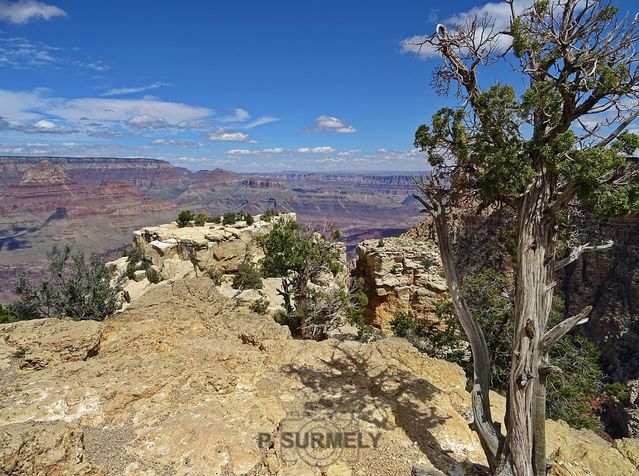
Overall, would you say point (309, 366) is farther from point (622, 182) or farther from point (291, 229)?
point (291, 229)

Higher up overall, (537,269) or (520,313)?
(537,269)

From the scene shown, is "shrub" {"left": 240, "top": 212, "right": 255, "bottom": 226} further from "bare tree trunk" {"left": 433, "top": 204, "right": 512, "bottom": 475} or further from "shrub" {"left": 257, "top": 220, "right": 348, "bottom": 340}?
"bare tree trunk" {"left": 433, "top": 204, "right": 512, "bottom": 475}

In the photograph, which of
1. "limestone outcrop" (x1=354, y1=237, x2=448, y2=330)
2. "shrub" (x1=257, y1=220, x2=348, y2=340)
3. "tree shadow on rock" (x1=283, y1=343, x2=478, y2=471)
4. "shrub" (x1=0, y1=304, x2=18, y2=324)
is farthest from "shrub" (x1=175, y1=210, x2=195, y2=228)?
"tree shadow on rock" (x1=283, y1=343, x2=478, y2=471)

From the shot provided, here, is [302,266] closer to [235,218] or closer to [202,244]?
[202,244]

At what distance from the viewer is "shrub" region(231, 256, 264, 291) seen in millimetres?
28625

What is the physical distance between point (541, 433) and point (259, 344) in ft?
23.3

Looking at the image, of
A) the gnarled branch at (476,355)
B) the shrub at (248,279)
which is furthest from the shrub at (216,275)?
the gnarled branch at (476,355)

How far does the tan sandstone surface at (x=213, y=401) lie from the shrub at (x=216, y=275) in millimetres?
17500

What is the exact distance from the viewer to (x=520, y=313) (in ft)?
22.2

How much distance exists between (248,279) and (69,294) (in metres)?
14.5

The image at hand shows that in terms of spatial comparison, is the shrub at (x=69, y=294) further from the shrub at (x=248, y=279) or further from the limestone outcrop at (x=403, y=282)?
the limestone outcrop at (x=403, y=282)

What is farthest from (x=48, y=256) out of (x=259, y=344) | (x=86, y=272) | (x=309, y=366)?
(x=309, y=366)

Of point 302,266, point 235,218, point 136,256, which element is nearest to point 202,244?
point 136,256

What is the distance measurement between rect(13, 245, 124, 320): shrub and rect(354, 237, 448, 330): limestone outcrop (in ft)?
58.4
